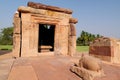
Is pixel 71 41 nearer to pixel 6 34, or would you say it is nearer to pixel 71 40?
pixel 71 40

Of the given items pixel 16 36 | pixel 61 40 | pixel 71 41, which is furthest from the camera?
pixel 71 41

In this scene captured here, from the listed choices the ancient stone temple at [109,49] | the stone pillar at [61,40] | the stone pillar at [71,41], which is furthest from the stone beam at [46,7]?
the ancient stone temple at [109,49]

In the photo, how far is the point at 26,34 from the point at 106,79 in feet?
18.7

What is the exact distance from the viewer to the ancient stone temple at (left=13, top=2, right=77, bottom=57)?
28.1ft

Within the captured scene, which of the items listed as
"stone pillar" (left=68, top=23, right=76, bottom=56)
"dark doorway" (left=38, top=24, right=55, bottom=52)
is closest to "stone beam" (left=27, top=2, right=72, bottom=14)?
"stone pillar" (left=68, top=23, right=76, bottom=56)

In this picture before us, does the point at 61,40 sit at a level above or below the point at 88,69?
→ above

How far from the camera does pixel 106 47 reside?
7.41m

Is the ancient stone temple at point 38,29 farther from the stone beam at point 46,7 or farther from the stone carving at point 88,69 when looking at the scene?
the stone carving at point 88,69

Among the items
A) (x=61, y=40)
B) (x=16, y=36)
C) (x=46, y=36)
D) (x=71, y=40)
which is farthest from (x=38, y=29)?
(x=46, y=36)

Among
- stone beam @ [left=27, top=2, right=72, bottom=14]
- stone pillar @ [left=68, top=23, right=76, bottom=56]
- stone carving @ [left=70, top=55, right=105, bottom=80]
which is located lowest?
stone carving @ [left=70, top=55, right=105, bottom=80]

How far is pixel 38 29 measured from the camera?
30.1 feet

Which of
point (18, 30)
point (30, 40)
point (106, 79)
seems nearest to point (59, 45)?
point (30, 40)

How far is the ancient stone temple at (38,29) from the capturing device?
8570 millimetres

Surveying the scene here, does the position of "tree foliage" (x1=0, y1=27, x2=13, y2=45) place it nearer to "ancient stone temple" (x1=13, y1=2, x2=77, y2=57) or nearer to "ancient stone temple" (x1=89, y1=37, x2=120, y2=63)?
"ancient stone temple" (x1=13, y1=2, x2=77, y2=57)
